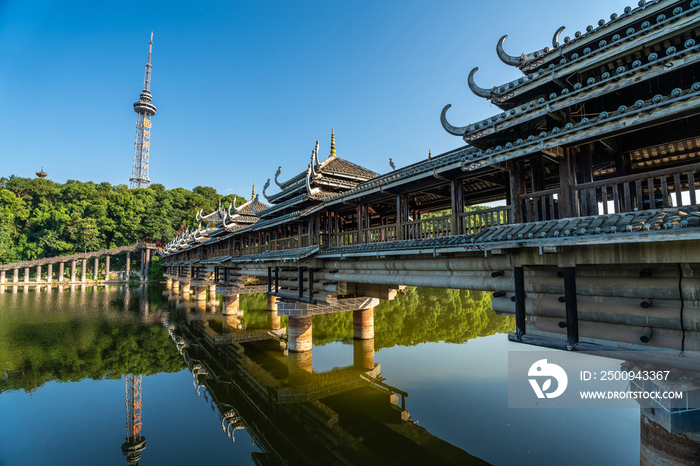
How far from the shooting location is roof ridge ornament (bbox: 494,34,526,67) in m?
7.07

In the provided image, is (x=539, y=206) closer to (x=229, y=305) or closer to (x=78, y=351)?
(x=78, y=351)

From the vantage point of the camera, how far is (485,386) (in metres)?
12.2

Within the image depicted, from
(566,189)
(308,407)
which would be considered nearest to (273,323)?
(308,407)

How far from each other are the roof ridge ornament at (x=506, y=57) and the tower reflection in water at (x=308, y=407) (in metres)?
9.43

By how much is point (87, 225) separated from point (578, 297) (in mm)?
74492

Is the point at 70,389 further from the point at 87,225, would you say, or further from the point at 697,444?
the point at 87,225

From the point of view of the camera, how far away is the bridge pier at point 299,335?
1581 cm

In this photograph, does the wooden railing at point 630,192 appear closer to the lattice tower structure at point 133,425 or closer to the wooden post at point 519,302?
the wooden post at point 519,302

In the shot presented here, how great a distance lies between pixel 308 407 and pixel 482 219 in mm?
8698

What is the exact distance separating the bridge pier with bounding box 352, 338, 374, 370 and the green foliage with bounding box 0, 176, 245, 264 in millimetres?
62634

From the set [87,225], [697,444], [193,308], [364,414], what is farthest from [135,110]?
[697,444]

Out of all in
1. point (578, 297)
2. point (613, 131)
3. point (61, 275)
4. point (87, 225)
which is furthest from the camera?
point (87, 225)

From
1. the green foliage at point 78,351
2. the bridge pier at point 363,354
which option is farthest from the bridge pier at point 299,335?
the green foliage at point 78,351

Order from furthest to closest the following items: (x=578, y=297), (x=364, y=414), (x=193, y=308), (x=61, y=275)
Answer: (x=61, y=275), (x=193, y=308), (x=364, y=414), (x=578, y=297)
